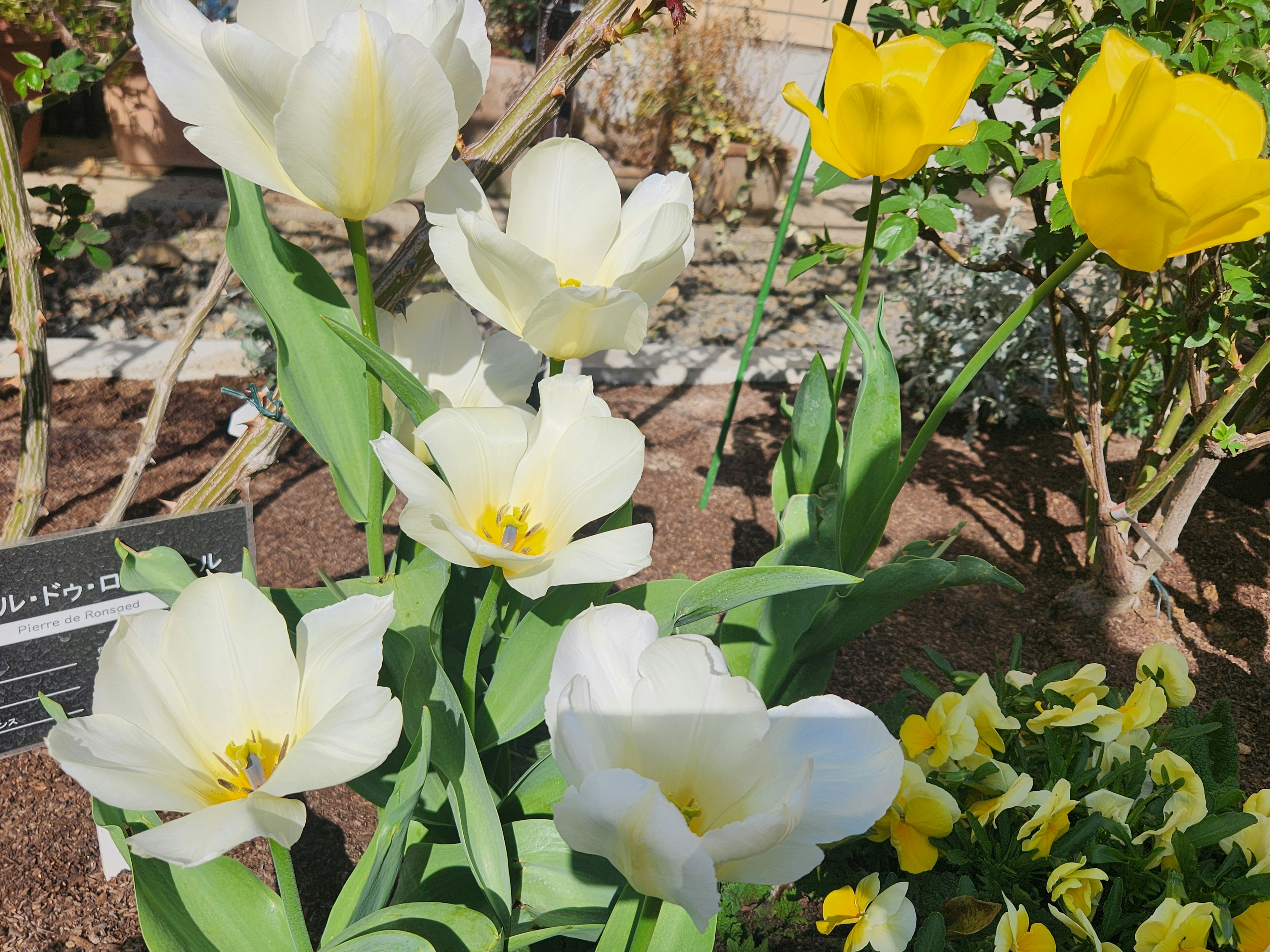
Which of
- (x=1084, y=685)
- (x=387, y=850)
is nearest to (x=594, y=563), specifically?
(x=387, y=850)

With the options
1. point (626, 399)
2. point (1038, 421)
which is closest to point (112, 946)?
point (626, 399)

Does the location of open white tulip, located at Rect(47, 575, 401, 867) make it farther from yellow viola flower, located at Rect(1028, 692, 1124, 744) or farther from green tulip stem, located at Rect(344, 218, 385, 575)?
yellow viola flower, located at Rect(1028, 692, 1124, 744)

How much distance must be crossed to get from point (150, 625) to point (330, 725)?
166 millimetres

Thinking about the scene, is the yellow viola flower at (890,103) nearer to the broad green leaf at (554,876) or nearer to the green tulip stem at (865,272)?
the green tulip stem at (865,272)

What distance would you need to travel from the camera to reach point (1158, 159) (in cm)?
76

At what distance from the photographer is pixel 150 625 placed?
0.67m

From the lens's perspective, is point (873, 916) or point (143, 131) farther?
point (143, 131)

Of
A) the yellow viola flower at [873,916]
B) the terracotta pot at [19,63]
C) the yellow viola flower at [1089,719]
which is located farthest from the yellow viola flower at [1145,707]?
the terracotta pot at [19,63]

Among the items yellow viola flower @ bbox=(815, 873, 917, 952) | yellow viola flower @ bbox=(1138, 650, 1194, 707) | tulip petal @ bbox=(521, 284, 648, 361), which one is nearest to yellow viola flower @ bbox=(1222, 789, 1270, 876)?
yellow viola flower @ bbox=(1138, 650, 1194, 707)

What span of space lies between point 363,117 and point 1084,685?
1132 millimetres

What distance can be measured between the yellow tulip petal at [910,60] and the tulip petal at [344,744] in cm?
91

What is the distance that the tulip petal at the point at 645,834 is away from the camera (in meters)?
0.52

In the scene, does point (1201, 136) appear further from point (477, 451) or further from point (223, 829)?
point (223, 829)

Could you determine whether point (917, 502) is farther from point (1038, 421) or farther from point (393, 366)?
point (393, 366)
